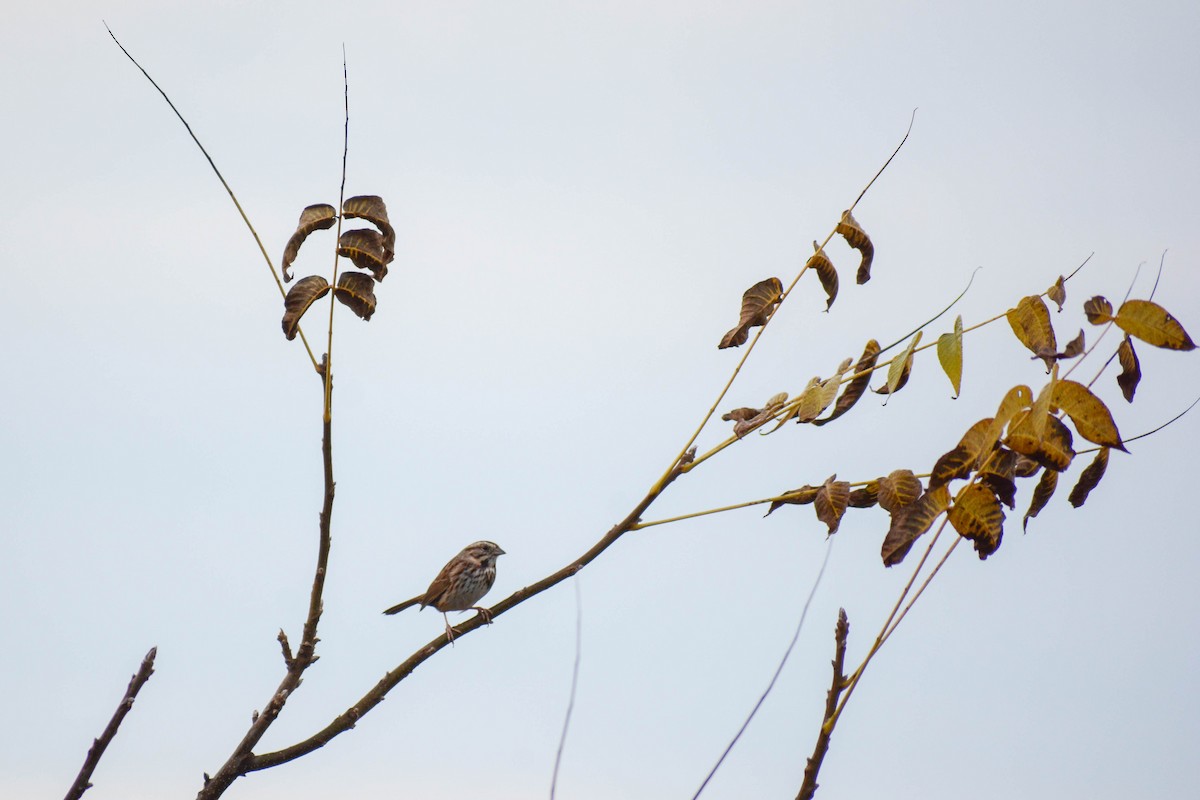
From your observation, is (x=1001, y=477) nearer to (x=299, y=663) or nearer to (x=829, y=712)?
(x=829, y=712)

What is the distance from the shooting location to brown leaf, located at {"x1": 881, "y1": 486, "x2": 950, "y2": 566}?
109 inches

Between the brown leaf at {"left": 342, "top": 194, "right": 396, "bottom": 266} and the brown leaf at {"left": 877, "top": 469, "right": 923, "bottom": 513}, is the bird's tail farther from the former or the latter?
the brown leaf at {"left": 877, "top": 469, "right": 923, "bottom": 513}

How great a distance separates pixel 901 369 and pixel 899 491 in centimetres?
39

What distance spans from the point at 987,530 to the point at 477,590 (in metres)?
6.63

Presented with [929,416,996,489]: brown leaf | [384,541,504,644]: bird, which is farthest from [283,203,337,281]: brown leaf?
[384,541,504,644]: bird

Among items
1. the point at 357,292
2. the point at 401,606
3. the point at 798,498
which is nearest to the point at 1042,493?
the point at 798,498

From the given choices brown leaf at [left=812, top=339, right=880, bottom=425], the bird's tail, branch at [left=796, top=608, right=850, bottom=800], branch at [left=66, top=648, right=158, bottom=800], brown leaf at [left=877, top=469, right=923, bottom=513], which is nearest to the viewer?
branch at [left=796, top=608, right=850, bottom=800]

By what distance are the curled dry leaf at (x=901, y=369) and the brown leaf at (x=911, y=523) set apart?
0.42m

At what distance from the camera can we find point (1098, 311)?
303 cm

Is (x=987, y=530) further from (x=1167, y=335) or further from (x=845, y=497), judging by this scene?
(x=1167, y=335)

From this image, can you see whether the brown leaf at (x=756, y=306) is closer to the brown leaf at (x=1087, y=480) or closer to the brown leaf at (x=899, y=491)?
the brown leaf at (x=899, y=491)

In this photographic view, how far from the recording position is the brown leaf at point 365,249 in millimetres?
3209

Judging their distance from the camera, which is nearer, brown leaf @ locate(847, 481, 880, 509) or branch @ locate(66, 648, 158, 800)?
branch @ locate(66, 648, 158, 800)

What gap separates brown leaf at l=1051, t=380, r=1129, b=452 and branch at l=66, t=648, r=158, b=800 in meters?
2.01
